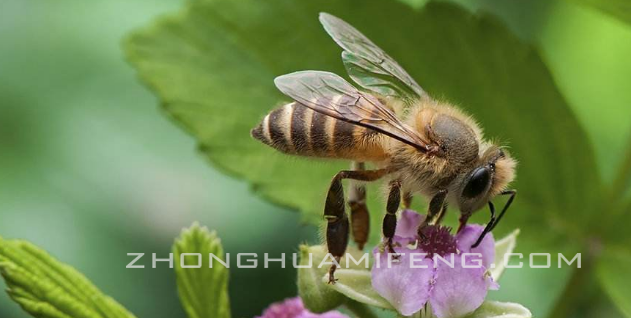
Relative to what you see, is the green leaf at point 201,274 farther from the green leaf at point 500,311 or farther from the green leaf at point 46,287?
the green leaf at point 500,311

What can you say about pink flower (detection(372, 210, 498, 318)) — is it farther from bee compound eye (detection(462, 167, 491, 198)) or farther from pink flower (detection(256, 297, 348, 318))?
pink flower (detection(256, 297, 348, 318))

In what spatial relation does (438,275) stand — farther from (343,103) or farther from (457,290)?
(343,103)

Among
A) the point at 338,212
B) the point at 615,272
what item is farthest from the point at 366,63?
the point at 615,272

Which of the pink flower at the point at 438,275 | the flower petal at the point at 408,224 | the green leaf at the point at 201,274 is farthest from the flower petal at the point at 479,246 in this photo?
the green leaf at the point at 201,274

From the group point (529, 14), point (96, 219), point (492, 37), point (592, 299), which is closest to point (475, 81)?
point (492, 37)

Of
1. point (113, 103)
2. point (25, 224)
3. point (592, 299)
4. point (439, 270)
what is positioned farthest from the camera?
point (113, 103)

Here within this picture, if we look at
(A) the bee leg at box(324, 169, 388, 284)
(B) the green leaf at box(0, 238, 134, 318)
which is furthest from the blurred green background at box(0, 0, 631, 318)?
(B) the green leaf at box(0, 238, 134, 318)

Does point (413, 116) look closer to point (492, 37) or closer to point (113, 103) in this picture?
point (492, 37)
